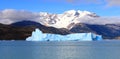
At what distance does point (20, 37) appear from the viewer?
16662 centimetres

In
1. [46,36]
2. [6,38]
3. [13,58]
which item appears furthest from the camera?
[6,38]

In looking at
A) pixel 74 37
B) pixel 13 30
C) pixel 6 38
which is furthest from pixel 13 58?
pixel 13 30

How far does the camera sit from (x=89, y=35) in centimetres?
10325

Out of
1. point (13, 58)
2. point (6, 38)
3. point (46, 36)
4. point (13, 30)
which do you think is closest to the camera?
point (13, 58)

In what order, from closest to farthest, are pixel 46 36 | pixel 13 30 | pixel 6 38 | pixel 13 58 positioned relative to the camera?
pixel 13 58 < pixel 46 36 < pixel 6 38 < pixel 13 30

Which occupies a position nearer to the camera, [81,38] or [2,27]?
[81,38]

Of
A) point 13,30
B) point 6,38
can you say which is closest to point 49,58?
point 6,38

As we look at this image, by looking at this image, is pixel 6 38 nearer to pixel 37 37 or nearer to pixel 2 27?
pixel 2 27

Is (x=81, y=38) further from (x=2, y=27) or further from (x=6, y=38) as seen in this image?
(x=2, y=27)

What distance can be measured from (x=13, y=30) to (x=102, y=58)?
14213 centimetres

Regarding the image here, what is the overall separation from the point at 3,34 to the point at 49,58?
134 meters

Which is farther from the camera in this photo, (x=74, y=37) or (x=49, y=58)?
(x=74, y=37)

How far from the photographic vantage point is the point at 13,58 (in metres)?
34.9

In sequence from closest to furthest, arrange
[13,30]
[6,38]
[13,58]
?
[13,58] → [6,38] → [13,30]
